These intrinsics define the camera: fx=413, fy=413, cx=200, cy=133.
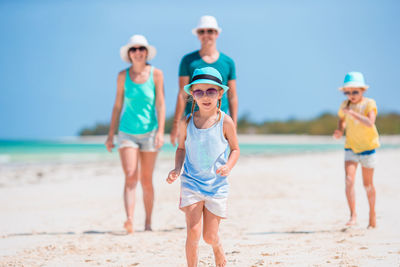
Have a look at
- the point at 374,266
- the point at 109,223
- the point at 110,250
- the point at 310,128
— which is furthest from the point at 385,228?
the point at 310,128

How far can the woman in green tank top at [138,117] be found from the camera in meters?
4.87

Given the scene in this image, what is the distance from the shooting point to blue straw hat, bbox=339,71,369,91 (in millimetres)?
4687

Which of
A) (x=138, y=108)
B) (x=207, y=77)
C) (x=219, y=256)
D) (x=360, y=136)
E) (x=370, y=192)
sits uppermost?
(x=207, y=77)

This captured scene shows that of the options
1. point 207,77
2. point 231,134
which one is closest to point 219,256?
point 231,134

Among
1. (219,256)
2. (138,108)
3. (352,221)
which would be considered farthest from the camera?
(138,108)

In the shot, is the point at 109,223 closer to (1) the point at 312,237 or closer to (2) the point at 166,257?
(2) the point at 166,257

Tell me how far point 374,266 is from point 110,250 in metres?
2.41

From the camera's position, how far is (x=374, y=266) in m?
3.18

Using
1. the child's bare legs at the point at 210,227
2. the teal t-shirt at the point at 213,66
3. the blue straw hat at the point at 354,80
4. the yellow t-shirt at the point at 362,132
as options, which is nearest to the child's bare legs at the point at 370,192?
the yellow t-shirt at the point at 362,132

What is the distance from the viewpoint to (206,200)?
120 inches

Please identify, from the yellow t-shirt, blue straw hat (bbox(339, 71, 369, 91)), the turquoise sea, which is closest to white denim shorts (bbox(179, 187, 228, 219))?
the yellow t-shirt

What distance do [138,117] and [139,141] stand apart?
287 millimetres

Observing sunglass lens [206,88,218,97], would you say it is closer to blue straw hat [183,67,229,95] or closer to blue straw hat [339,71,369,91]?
blue straw hat [183,67,229,95]

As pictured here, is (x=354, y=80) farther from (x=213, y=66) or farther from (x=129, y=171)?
(x=129, y=171)
